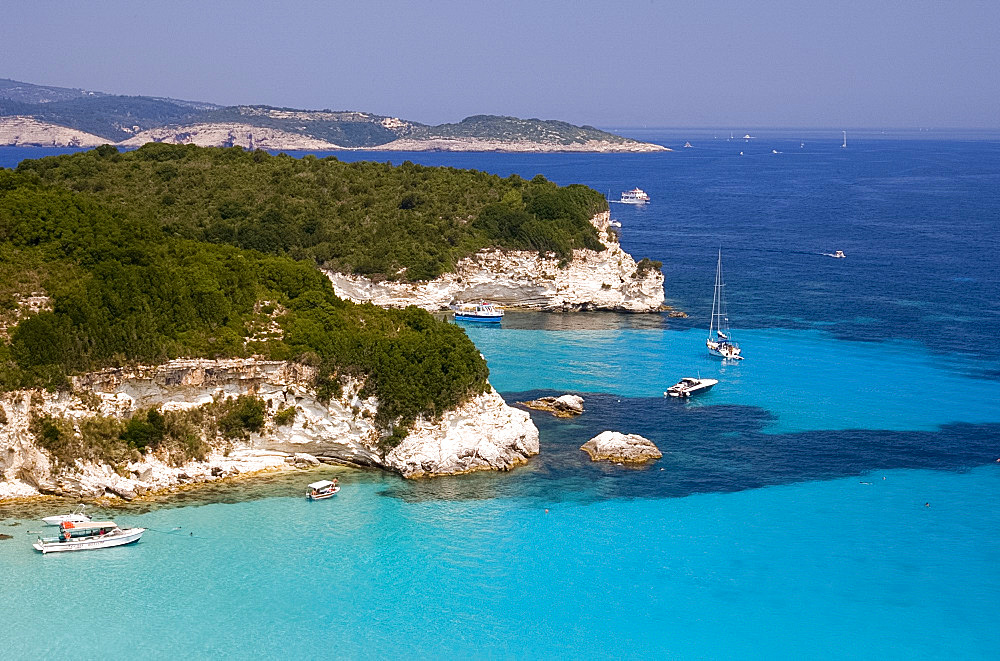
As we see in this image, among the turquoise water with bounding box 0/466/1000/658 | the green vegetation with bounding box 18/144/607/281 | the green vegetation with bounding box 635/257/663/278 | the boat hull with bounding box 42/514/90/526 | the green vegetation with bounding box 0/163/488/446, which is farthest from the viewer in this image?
the green vegetation with bounding box 635/257/663/278

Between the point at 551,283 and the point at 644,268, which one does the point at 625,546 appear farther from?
the point at 644,268

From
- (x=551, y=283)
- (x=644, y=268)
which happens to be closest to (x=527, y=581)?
(x=551, y=283)

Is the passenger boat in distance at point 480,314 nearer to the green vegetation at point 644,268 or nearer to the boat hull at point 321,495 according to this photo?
the green vegetation at point 644,268

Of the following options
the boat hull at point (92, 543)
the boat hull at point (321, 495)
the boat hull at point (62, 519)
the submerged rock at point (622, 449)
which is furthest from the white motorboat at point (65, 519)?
the submerged rock at point (622, 449)

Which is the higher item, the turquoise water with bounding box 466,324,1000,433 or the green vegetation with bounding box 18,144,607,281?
the green vegetation with bounding box 18,144,607,281

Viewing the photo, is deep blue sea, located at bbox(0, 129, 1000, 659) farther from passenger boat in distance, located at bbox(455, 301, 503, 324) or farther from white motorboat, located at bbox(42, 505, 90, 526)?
passenger boat in distance, located at bbox(455, 301, 503, 324)

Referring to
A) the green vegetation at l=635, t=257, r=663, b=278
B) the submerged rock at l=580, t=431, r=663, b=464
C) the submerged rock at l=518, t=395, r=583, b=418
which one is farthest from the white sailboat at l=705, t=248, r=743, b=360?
the submerged rock at l=580, t=431, r=663, b=464
